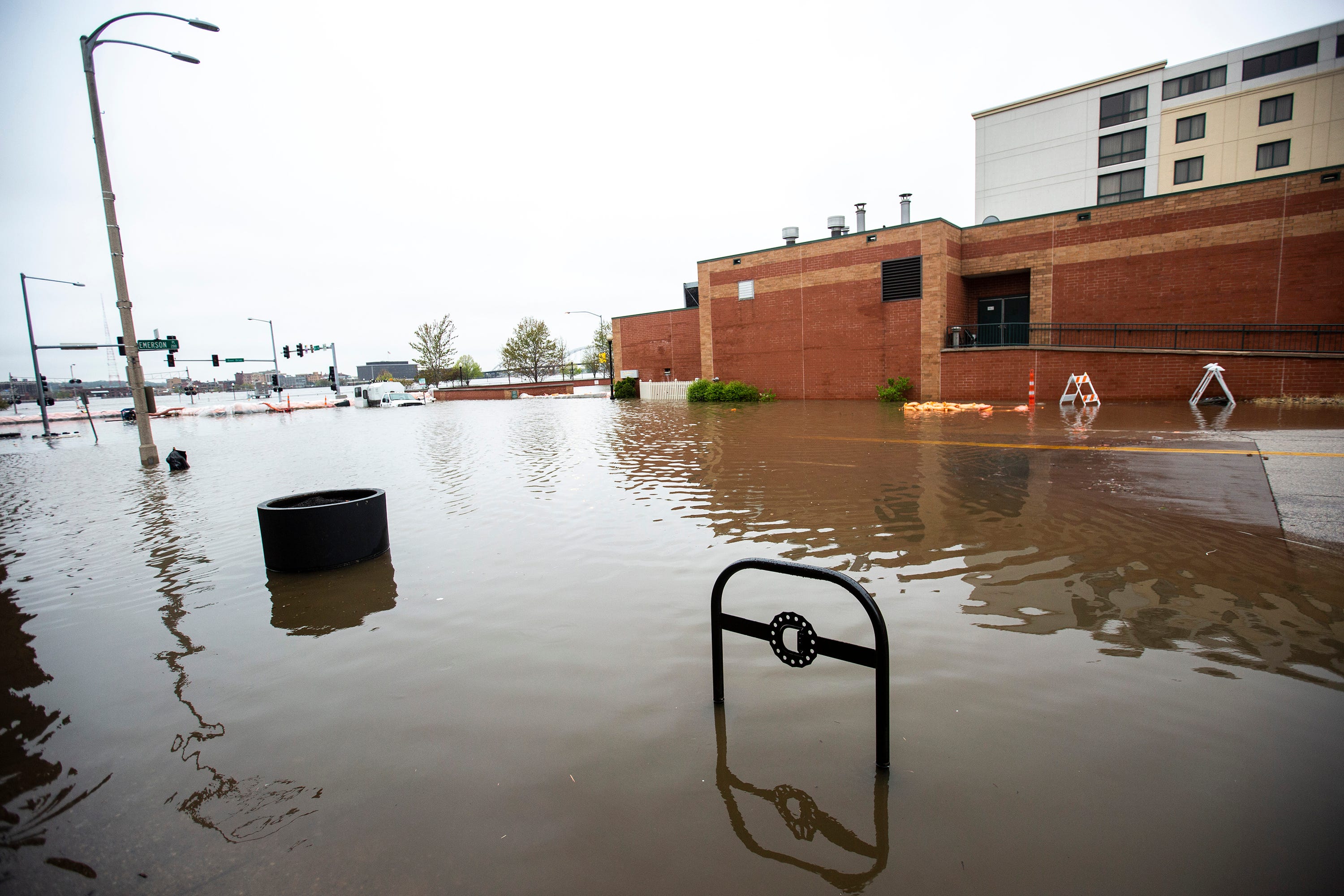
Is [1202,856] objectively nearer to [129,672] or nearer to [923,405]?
[129,672]

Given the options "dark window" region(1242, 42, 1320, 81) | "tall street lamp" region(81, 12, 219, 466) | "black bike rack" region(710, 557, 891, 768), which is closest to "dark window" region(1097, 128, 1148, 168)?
"dark window" region(1242, 42, 1320, 81)

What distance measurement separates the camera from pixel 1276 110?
3403 centimetres

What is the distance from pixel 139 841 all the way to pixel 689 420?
20.5 metres

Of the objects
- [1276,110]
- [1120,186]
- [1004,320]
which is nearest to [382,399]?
[1004,320]

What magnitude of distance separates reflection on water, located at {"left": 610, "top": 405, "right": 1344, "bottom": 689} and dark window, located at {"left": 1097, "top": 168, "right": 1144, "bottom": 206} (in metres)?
34.4

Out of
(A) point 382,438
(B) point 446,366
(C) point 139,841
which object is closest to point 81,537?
(C) point 139,841

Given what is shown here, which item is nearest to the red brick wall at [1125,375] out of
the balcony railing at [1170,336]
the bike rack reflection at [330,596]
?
the balcony railing at [1170,336]

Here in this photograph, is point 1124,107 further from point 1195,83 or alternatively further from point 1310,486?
point 1310,486

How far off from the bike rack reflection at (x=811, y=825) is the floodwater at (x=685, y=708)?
14 mm

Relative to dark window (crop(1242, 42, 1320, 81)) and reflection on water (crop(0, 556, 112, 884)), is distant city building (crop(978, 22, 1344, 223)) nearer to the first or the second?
dark window (crop(1242, 42, 1320, 81))

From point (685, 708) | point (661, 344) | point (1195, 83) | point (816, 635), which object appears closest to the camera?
point (816, 635)

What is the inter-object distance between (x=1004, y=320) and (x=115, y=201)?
31755mm

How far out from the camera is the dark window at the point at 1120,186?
3797 cm

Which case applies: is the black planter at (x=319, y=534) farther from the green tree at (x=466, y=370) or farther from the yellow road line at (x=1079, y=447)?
the green tree at (x=466, y=370)
